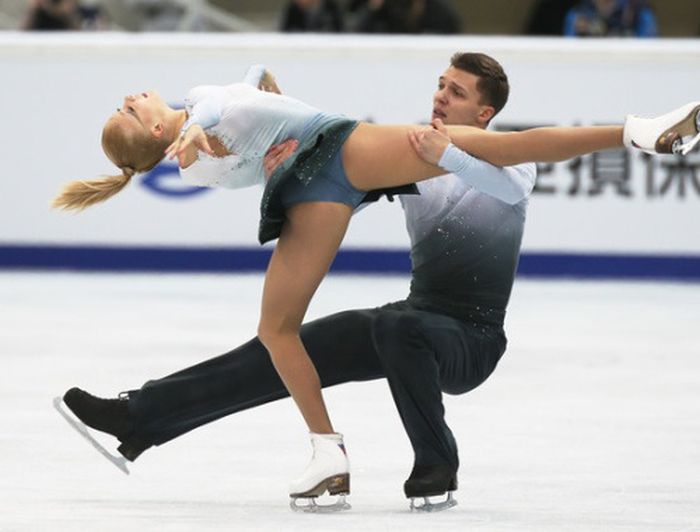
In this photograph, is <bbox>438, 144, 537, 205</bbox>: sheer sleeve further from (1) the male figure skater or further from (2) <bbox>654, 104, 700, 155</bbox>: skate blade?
(2) <bbox>654, 104, 700, 155</bbox>: skate blade

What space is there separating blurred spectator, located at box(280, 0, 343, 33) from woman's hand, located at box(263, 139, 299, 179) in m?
6.50

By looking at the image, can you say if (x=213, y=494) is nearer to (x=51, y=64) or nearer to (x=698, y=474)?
(x=698, y=474)

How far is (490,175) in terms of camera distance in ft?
12.6

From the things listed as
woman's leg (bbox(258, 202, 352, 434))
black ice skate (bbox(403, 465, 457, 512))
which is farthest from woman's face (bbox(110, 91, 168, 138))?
black ice skate (bbox(403, 465, 457, 512))

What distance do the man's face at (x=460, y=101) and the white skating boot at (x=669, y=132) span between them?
528 mm

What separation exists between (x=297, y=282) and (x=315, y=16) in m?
6.65

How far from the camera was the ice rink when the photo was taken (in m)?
3.92

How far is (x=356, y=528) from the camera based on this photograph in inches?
147

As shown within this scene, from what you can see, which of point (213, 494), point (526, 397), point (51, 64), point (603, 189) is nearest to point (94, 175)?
point (51, 64)

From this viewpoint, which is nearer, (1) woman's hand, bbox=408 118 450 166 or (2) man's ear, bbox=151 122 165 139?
(1) woman's hand, bbox=408 118 450 166

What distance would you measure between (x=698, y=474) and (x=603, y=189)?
16.2 feet

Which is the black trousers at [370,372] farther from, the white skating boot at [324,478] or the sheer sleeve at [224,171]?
the sheer sleeve at [224,171]

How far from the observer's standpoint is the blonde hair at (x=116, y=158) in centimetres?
393

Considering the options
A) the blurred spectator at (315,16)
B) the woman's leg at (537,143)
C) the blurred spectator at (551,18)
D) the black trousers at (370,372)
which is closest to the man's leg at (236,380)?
the black trousers at (370,372)
